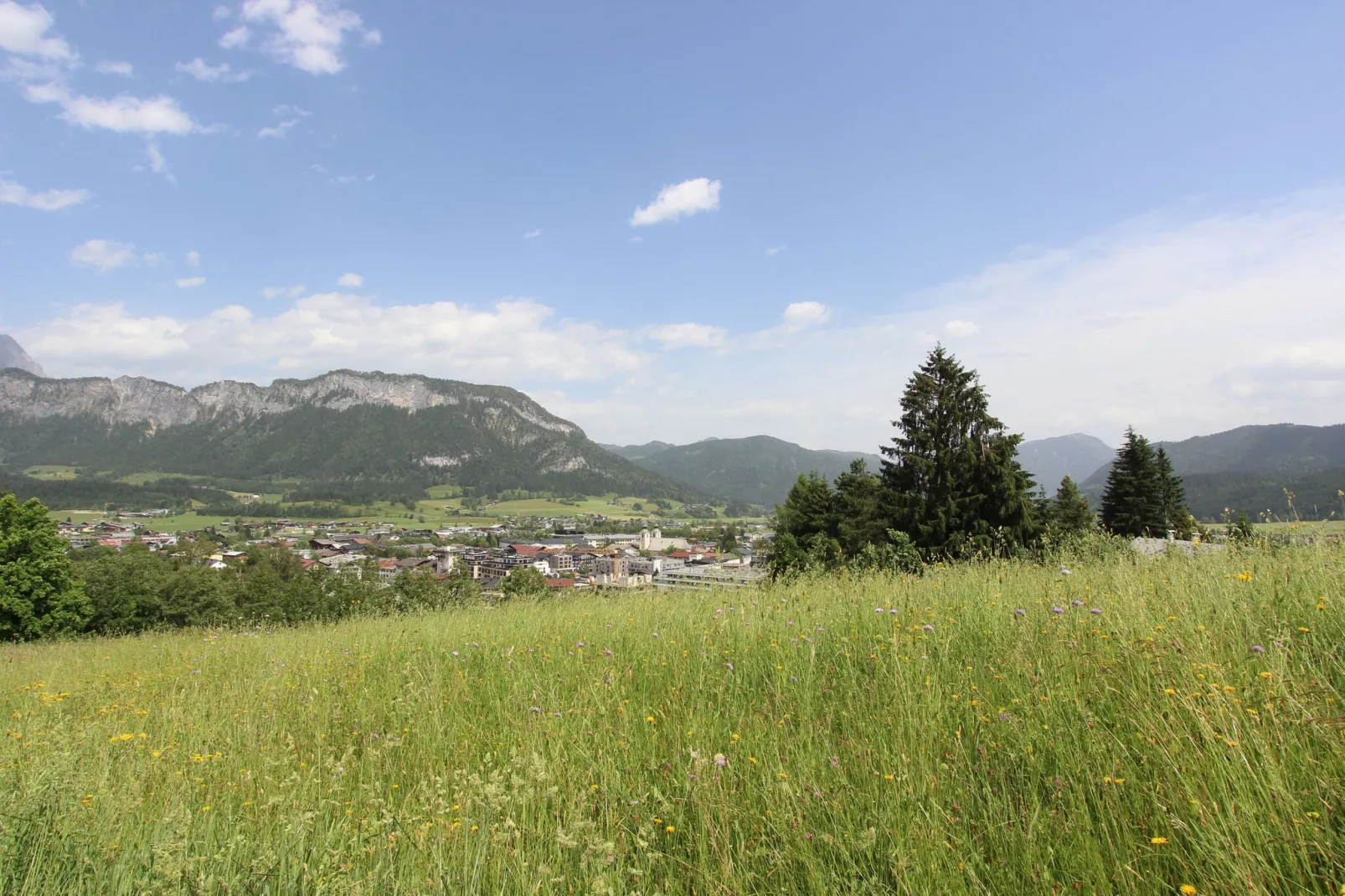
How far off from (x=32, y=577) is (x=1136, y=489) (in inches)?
2392

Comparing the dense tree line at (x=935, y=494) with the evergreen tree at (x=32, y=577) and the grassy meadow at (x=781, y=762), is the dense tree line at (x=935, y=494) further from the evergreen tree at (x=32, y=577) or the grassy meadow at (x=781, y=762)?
the evergreen tree at (x=32, y=577)

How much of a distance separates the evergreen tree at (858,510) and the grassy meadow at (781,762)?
2221 cm

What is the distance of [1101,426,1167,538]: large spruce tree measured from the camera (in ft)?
126

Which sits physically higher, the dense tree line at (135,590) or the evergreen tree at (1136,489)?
the evergreen tree at (1136,489)

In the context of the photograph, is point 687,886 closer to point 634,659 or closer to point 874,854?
→ point 874,854

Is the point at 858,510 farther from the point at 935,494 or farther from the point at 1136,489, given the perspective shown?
the point at 1136,489

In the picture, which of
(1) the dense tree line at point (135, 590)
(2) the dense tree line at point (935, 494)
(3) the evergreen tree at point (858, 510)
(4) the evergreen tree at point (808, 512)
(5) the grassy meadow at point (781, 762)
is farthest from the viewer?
(4) the evergreen tree at point (808, 512)

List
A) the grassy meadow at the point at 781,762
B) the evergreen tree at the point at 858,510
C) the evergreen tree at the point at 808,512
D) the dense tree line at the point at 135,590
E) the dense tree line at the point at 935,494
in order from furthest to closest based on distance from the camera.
→ 1. the evergreen tree at the point at 808,512
2. the evergreen tree at the point at 858,510
3. the dense tree line at the point at 135,590
4. the dense tree line at the point at 935,494
5. the grassy meadow at the point at 781,762

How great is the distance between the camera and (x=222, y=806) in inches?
111

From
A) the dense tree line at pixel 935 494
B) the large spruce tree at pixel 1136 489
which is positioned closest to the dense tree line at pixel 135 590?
the dense tree line at pixel 935 494

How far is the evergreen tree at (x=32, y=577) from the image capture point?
26.0 m

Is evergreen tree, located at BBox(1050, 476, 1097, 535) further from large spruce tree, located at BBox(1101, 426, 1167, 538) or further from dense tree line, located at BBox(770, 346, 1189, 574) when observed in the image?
large spruce tree, located at BBox(1101, 426, 1167, 538)

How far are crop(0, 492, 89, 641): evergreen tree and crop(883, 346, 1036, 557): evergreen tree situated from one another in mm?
38326

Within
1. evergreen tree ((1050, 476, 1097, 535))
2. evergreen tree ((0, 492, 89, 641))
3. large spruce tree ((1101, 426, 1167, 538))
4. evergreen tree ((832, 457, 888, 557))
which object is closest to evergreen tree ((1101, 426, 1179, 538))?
large spruce tree ((1101, 426, 1167, 538))
